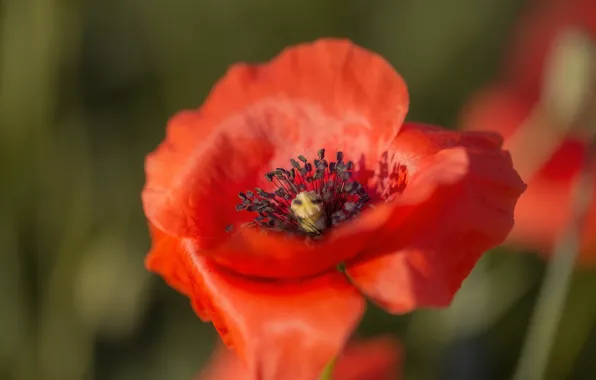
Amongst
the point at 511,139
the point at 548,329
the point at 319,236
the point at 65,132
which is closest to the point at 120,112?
the point at 65,132

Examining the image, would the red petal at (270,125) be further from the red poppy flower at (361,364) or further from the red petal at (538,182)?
the red petal at (538,182)

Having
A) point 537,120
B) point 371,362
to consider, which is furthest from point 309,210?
point 537,120

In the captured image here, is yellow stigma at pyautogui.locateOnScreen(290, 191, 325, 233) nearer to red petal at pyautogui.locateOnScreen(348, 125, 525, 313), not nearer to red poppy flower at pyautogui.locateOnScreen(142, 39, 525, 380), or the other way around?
red poppy flower at pyautogui.locateOnScreen(142, 39, 525, 380)

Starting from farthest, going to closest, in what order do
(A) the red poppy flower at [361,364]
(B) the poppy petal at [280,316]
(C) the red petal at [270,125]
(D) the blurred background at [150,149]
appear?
(D) the blurred background at [150,149] < (A) the red poppy flower at [361,364] < (C) the red petal at [270,125] < (B) the poppy petal at [280,316]

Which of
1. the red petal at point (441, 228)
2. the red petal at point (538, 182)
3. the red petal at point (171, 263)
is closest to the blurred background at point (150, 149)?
the red petal at point (538, 182)

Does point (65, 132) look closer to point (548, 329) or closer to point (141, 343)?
point (141, 343)

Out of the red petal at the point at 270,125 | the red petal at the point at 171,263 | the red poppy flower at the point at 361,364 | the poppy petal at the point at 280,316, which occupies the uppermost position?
the red petal at the point at 270,125

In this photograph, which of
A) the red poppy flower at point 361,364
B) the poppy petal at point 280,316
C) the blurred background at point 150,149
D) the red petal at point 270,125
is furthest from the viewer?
the blurred background at point 150,149

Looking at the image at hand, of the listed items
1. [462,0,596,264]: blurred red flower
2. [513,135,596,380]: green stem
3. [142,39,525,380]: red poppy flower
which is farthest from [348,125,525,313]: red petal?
[462,0,596,264]: blurred red flower
